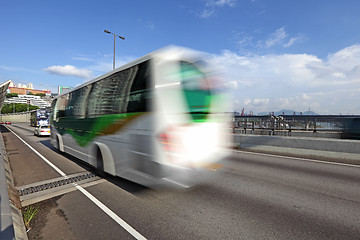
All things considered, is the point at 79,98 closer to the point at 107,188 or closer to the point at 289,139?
the point at 107,188

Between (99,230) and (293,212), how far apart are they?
373 cm

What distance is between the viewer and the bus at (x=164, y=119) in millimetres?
4066

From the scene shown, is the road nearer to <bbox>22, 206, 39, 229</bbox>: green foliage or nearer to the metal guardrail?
<bbox>22, 206, 39, 229</bbox>: green foliage

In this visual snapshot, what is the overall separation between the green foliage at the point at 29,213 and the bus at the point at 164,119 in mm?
1889

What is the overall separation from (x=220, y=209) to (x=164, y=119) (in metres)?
2.21

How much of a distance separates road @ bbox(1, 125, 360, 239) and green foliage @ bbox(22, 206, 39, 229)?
0.11 metres

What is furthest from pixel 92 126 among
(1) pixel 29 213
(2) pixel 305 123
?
(2) pixel 305 123

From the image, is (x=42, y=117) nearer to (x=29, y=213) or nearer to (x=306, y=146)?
(x=29, y=213)

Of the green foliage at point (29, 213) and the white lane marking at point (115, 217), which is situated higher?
the white lane marking at point (115, 217)

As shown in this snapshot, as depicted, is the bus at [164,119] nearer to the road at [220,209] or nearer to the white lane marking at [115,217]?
the road at [220,209]

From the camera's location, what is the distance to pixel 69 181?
612 centimetres

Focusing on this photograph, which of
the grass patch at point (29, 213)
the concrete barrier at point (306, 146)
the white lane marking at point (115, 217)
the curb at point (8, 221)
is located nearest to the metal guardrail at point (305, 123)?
the concrete barrier at point (306, 146)

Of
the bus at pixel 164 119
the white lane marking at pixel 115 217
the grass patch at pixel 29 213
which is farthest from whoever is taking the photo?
the bus at pixel 164 119

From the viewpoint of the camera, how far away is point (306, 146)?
9.76 meters
